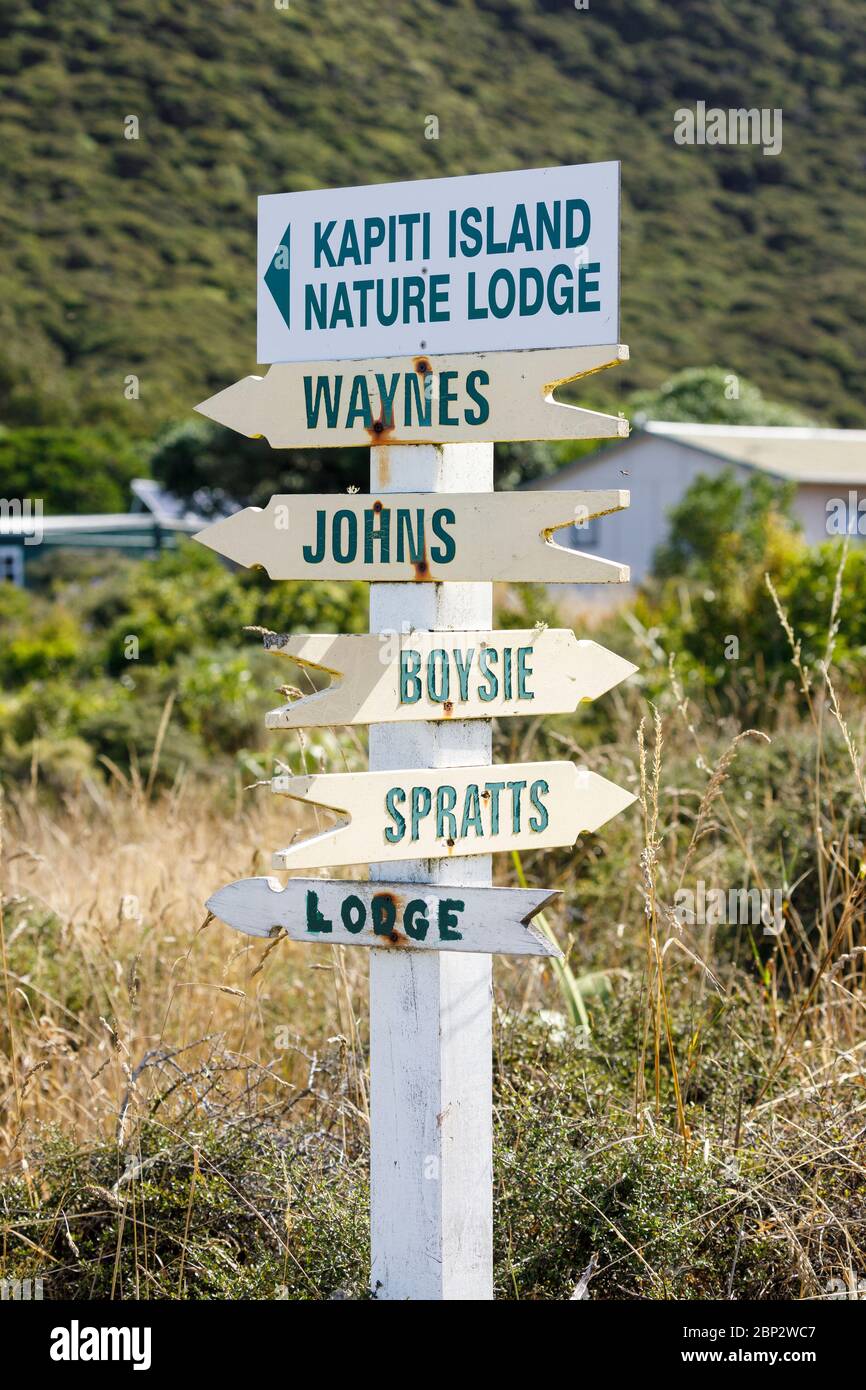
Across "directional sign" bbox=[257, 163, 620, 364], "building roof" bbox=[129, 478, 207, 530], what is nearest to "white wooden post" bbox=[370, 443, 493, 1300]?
"directional sign" bbox=[257, 163, 620, 364]

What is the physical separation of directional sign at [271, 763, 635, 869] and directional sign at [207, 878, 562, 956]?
0.24 ft

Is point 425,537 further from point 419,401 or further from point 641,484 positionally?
point 641,484

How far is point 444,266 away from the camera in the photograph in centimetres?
237

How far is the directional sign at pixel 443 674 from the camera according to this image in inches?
88.4

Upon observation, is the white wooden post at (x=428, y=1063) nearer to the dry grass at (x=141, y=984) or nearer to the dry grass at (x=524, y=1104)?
the dry grass at (x=524, y=1104)

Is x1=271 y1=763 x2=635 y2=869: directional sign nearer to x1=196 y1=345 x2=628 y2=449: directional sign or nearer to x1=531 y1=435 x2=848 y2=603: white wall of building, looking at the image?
x1=196 y1=345 x2=628 y2=449: directional sign

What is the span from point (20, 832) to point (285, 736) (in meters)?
2.21

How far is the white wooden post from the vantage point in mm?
2277

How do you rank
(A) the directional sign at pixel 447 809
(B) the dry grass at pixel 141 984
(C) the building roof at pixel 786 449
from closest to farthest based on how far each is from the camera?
(A) the directional sign at pixel 447 809, (B) the dry grass at pixel 141 984, (C) the building roof at pixel 786 449

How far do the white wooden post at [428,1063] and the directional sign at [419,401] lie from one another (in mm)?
56

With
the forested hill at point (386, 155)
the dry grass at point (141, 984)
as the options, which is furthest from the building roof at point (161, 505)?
the dry grass at point (141, 984)

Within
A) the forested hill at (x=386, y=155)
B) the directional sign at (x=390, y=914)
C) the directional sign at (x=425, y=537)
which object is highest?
the forested hill at (x=386, y=155)

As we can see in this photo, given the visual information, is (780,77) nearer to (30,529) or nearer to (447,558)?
(30,529)

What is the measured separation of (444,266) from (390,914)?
1.01 m
